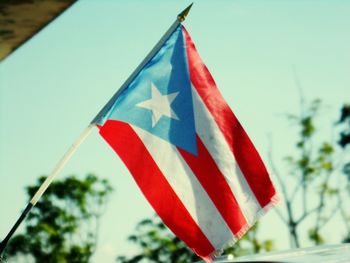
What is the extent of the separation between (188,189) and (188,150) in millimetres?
294

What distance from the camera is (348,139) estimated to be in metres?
30.2

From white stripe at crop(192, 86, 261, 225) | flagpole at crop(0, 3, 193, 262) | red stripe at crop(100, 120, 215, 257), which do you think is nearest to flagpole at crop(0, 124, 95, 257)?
flagpole at crop(0, 3, 193, 262)

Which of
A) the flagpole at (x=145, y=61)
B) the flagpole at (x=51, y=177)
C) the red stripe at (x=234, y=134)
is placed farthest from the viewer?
the red stripe at (x=234, y=134)

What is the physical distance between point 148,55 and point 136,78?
0.24m

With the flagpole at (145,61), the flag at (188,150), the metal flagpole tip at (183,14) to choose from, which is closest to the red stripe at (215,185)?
the flag at (188,150)

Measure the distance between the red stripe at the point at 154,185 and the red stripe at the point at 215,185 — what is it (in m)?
0.22

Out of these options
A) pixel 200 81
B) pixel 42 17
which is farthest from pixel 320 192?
pixel 42 17

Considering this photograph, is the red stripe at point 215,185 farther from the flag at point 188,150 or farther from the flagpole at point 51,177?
the flagpole at point 51,177

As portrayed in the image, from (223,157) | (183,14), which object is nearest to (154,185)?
(223,157)

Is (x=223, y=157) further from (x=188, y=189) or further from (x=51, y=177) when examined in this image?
(x=51, y=177)

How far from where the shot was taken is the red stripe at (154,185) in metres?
4.20

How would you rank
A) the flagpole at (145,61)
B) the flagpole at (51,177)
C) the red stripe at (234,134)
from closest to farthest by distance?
1. the flagpole at (51,177)
2. the flagpole at (145,61)
3. the red stripe at (234,134)

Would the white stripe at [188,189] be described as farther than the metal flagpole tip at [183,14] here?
No

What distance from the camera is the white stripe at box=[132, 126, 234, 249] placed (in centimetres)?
416
